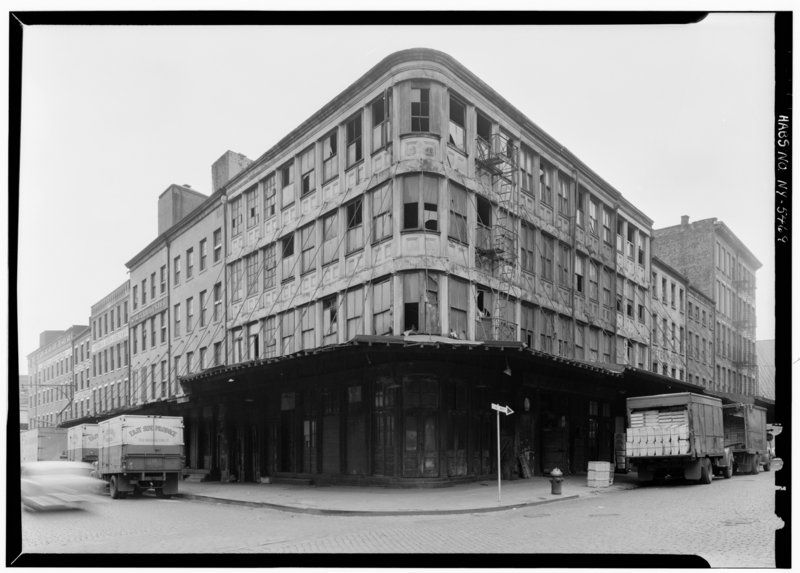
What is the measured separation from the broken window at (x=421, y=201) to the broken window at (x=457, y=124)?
1.78 metres

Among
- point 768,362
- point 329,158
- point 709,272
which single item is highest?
point 329,158

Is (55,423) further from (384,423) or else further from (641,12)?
(641,12)

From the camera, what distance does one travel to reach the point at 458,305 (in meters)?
25.8

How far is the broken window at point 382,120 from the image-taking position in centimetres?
2577

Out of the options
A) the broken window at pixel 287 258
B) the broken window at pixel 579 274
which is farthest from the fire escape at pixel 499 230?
the broken window at pixel 287 258

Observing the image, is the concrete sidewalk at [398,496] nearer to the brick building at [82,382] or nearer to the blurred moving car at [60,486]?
the blurred moving car at [60,486]

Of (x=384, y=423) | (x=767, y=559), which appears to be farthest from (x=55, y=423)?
(x=767, y=559)

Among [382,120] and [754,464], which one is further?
[754,464]

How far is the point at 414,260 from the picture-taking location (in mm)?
25016

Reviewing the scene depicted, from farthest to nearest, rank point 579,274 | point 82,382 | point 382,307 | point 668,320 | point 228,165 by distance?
point 82,382 < point 668,320 < point 228,165 < point 579,274 < point 382,307

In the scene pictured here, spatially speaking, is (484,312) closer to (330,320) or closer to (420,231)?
(420,231)

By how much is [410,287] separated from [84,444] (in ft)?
50.8

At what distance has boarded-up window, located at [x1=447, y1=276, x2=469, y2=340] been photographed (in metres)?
25.5

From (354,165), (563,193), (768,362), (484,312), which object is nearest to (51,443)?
(354,165)
